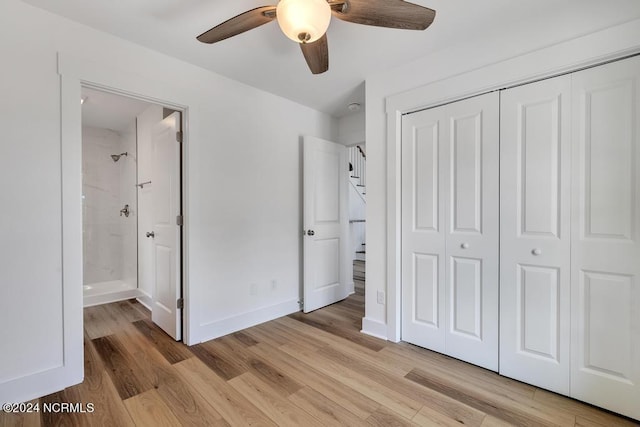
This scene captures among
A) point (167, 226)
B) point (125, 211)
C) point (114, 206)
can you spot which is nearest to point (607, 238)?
point (167, 226)

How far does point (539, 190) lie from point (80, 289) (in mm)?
3078

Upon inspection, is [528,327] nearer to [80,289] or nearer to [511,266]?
[511,266]

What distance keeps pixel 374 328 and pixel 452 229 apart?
1.15 metres

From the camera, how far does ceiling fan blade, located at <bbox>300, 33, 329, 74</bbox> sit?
157 centimetres

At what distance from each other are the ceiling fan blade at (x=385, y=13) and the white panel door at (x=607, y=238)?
3.62ft

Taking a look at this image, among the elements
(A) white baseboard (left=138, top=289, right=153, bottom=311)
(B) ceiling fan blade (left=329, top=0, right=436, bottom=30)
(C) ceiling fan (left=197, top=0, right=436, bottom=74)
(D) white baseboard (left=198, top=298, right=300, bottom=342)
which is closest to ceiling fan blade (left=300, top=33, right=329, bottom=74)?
(C) ceiling fan (left=197, top=0, right=436, bottom=74)

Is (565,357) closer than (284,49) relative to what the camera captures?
Yes

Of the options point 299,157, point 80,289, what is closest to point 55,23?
point 80,289

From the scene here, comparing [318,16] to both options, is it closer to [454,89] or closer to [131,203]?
[454,89]

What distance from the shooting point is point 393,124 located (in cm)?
248

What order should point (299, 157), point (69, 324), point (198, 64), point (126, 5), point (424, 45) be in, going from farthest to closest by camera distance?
point (299, 157), point (198, 64), point (424, 45), point (69, 324), point (126, 5)

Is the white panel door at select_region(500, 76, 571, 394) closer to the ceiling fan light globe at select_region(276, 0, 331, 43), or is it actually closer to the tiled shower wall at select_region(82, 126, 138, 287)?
the ceiling fan light globe at select_region(276, 0, 331, 43)

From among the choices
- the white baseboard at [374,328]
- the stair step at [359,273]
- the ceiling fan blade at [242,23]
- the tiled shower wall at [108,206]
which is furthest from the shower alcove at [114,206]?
the stair step at [359,273]

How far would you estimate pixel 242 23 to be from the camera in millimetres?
1471
